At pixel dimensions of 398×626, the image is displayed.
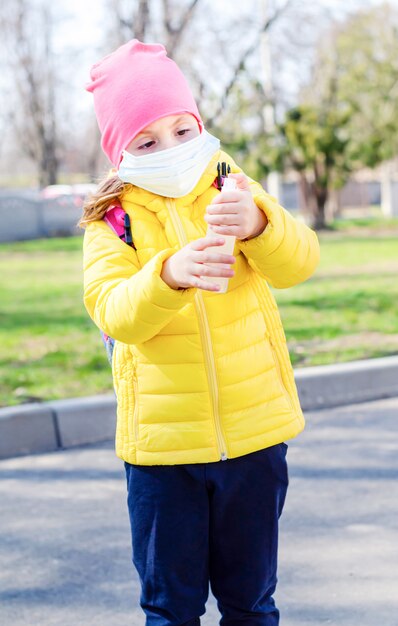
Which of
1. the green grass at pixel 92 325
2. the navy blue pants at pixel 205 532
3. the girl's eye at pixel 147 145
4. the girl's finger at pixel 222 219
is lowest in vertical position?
the green grass at pixel 92 325

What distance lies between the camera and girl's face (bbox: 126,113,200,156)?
7.43 feet

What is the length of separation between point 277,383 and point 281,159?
19.5 meters

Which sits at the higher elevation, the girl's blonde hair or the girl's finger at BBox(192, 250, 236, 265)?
the girl's blonde hair

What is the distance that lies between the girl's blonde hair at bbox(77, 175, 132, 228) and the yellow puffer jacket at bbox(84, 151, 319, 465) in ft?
0.07

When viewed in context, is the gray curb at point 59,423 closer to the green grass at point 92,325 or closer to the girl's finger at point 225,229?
the green grass at point 92,325

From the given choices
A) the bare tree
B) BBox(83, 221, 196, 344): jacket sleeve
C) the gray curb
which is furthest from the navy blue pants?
the bare tree

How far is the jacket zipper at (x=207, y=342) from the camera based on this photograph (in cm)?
224

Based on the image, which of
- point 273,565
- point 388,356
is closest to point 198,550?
point 273,565

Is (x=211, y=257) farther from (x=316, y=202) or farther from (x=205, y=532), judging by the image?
(x=316, y=202)

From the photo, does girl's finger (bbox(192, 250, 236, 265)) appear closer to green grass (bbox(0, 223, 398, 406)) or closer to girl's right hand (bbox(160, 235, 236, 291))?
girl's right hand (bbox(160, 235, 236, 291))

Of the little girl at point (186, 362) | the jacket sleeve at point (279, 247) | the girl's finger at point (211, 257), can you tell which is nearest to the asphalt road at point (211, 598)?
the little girl at point (186, 362)

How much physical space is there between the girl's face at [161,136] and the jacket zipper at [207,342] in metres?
0.13

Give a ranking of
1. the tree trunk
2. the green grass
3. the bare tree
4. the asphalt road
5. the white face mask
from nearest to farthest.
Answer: the white face mask
the asphalt road
the green grass
the tree trunk
the bare tree

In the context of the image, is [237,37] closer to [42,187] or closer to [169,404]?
[169,404]
